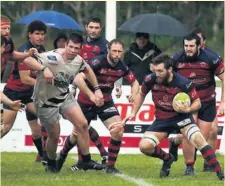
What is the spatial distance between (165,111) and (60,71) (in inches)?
59.2

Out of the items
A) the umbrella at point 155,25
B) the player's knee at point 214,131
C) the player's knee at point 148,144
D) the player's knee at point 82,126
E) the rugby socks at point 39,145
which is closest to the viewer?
the player's knee at point 148,144

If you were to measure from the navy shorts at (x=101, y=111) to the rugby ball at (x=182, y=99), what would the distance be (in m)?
1.46

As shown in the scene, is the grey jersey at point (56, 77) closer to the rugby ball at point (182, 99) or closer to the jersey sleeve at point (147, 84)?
the jersey sleeve at point (147, 84)

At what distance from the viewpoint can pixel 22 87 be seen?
15586mm

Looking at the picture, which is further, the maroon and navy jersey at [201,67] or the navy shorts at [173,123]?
the maroon and navy jersey at [201,67]

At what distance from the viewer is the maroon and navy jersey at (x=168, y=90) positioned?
13969mm

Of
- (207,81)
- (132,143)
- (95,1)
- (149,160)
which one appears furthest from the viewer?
(95,1)

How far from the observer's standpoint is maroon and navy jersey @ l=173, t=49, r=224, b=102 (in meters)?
15.0

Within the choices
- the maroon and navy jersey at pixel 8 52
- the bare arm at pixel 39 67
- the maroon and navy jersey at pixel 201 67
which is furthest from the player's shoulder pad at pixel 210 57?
the maroon and navy jersey at pixel 8 52

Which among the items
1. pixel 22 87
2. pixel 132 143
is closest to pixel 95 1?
pixel 132 143

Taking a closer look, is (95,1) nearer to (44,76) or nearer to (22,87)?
(22,87)

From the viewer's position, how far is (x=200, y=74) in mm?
15078

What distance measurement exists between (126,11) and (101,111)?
22.0 feet

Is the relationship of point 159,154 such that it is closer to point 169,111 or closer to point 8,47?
point 169,111
